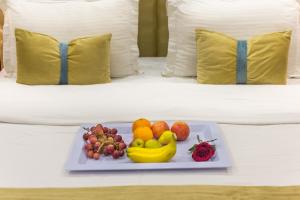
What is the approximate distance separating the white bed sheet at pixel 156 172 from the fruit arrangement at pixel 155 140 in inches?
2.6

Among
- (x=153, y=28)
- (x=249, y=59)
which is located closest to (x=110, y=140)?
(x=249, y=59)

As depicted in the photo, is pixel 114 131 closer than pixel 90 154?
No

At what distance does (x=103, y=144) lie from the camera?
1.72m

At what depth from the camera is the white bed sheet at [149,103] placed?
200 cm

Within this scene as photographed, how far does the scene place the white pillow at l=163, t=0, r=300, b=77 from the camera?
7.99 ft

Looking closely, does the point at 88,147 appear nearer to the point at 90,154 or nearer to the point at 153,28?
the point at 90,154

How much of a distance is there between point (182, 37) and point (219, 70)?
280 mm

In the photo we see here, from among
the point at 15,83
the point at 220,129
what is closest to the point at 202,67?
the point at 220,129

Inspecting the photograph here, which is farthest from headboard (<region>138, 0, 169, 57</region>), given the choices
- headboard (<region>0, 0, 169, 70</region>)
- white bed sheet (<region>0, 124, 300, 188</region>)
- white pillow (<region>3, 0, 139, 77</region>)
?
white bed sheet (<region>0, 124, 300, 188</region>)

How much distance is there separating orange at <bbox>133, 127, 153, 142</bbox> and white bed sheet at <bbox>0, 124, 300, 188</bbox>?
17 centimetres

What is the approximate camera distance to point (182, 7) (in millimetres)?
2508

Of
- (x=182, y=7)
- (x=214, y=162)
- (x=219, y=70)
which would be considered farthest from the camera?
(x=182, y=7)

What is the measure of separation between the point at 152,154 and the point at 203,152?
0.55 feet

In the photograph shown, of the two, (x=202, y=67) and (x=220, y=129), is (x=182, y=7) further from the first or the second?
(x=220, y=129)
